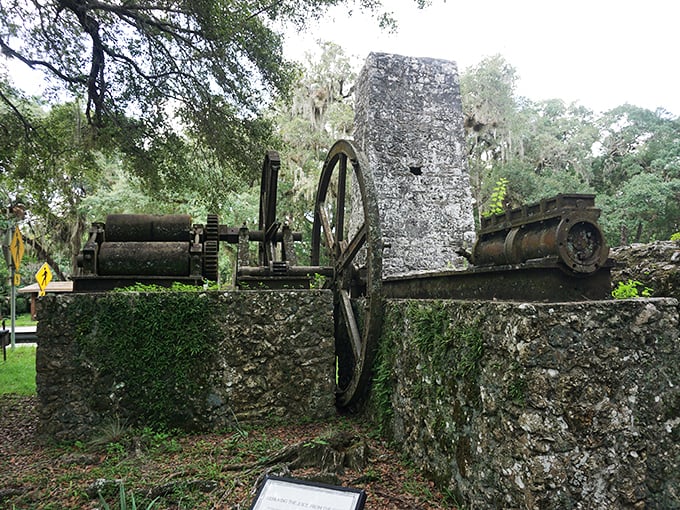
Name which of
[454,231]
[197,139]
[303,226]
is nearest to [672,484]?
[454,231]

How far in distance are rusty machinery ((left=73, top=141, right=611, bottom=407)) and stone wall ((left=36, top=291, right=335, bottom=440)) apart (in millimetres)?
356

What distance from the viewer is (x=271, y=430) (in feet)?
13.9

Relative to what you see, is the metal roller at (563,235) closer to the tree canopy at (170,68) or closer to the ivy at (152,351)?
the ivy at (152,351)

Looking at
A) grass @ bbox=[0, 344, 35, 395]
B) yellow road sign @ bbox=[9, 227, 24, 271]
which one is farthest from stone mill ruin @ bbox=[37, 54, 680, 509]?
yellow road sign @ bbox=[9, 227, 24, 271]

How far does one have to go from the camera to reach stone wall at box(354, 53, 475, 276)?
30.7ft

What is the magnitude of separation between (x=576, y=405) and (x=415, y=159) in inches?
308

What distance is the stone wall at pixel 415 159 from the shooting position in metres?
9.36

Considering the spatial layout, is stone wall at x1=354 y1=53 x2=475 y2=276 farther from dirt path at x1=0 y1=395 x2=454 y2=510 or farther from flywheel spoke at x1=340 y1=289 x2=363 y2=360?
dirt path at x1=0 y1=395 x2=454 y2=510

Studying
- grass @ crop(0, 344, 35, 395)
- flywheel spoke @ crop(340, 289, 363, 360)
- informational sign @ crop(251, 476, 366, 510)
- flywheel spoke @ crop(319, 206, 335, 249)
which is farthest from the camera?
grass @ crop(0, 344, 35, 395)

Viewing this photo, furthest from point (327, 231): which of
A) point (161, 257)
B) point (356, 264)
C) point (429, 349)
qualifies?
point (429, 349)

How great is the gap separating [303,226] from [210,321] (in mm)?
14550

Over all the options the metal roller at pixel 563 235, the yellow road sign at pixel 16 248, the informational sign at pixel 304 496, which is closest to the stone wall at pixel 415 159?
the metal roller at pixel 563 235

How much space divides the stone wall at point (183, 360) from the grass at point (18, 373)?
10.2 feet

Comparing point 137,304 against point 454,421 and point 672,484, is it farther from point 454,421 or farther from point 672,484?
point 672,484
